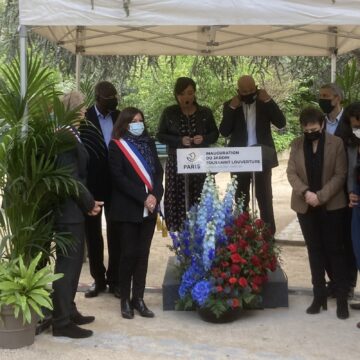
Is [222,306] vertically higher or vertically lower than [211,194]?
lower

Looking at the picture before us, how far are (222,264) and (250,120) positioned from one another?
6.90ft

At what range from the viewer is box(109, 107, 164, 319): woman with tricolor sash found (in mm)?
4973

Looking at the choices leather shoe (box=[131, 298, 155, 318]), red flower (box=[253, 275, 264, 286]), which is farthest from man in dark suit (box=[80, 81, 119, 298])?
red flower (box=[253, 275, 264, 286])

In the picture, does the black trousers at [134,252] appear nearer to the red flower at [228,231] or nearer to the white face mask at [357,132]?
the red flower at [228,231]

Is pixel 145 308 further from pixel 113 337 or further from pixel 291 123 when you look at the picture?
pixel 291 123

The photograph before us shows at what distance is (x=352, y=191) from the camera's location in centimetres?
483

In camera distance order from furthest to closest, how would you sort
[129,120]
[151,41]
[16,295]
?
1. [151,41]
2. [129,120]
3. [16,295]

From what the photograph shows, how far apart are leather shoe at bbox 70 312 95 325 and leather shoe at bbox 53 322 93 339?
28cm

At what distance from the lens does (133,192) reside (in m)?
4.93

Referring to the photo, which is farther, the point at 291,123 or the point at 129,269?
the point at 291,123

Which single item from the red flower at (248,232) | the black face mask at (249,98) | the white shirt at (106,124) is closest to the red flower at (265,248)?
the red flower at (248,232)

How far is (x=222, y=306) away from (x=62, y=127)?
1841 millimetres

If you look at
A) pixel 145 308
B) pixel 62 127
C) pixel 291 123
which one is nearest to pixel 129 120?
pixel 62 127

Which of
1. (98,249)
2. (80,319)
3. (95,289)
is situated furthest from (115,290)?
(80,319)
